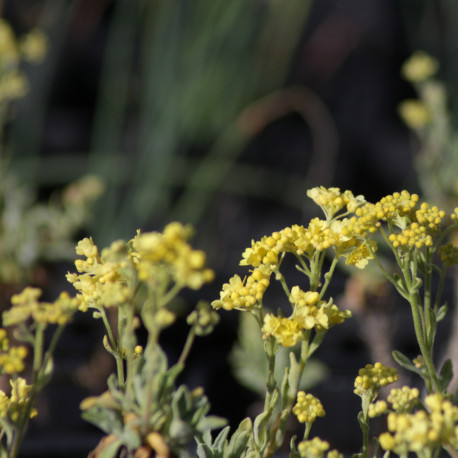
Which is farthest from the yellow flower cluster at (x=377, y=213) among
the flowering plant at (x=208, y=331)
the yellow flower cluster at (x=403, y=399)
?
the yellow flower cluster at (x=403, y=399)

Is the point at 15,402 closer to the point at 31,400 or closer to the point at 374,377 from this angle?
the point at 31,400

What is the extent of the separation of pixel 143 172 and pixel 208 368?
1.52ft

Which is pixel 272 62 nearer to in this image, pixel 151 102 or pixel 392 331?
pixel 151 102

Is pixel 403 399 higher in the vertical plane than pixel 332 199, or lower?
lower

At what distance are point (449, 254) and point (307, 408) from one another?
0.48 ft

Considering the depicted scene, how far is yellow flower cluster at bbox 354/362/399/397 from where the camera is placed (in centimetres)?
40

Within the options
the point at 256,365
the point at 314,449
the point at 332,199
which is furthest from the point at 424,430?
the point at 256,365

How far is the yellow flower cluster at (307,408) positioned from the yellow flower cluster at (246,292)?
0.23ft

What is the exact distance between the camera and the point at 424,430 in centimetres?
30

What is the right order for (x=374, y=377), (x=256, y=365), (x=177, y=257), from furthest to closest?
(x=256, y=365), (x=374, y=377), (x=177, y=257)

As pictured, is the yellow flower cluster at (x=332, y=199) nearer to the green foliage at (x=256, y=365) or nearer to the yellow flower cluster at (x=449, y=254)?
the yellow flower cluster at (x=449, y=254)

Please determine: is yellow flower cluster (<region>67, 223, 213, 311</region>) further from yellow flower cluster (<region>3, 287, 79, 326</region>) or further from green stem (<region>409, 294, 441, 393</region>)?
green stem (<region>409, 294, 441, 393</region>)

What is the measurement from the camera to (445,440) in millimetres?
319

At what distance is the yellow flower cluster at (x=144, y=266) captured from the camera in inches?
11.4
